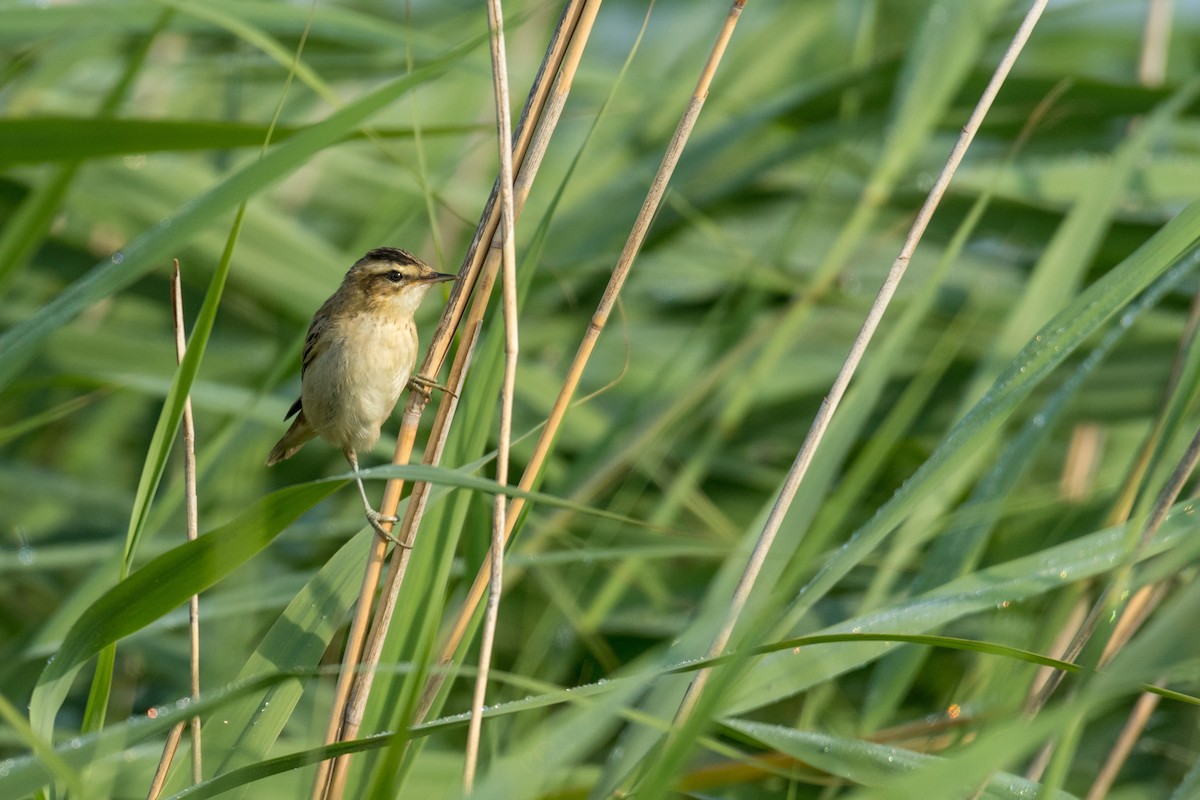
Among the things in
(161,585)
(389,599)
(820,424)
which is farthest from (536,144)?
(161,585)

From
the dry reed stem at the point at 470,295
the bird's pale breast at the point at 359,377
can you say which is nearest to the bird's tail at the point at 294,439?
the bird's pale breast at the point at 359,377

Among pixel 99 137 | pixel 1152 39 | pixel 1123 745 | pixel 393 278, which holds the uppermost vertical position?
pixel 1152 39

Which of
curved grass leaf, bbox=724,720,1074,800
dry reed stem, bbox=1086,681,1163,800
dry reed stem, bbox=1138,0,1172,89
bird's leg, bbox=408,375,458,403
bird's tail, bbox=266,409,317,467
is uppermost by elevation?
dry reed stem, bbox=1138,0,1172,89

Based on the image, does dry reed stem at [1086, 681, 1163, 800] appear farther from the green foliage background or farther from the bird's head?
the bird's head

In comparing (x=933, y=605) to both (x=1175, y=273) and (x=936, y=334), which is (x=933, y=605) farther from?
(x=936, y=334)

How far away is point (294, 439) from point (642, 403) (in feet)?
3.31

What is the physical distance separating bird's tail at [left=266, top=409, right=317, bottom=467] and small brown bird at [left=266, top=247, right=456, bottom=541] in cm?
18

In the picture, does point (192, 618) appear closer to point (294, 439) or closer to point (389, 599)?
point (389, 599)

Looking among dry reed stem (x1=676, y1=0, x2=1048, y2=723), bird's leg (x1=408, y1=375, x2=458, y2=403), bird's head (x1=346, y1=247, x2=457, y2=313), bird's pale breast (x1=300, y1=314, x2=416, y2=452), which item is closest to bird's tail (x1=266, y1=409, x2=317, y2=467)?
bird's pale breast (x1=300, y1=314, x2=416, y2=452)

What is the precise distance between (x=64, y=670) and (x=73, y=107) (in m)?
3.34

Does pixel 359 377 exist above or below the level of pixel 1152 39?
below

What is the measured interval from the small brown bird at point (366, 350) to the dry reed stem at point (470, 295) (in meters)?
0.66

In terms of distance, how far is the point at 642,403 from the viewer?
3.26 m

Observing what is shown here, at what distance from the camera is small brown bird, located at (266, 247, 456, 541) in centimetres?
265
